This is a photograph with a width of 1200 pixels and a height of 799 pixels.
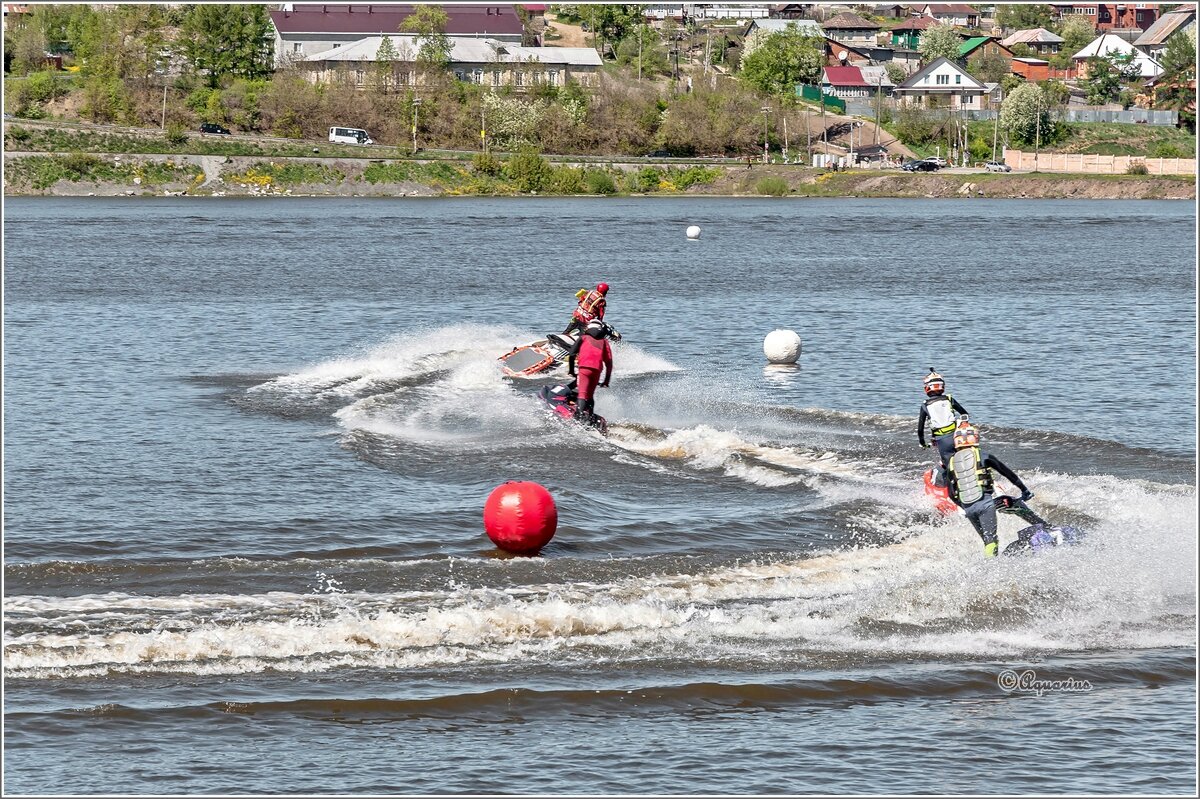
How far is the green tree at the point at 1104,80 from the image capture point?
171000 millimetres

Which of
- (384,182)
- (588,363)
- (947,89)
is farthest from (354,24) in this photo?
(588,363)

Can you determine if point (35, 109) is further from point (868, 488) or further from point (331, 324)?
point (868, 488)

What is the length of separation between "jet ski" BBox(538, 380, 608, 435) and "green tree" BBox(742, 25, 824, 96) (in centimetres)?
13953

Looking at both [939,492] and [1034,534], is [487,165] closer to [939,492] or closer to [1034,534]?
[939,492]

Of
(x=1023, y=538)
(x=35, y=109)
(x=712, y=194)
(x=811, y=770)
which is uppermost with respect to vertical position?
(x=35, y=109)

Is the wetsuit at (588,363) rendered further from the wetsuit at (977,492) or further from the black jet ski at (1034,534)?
the black jet ski at (1034,534)

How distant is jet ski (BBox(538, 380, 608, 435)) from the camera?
2741 cm

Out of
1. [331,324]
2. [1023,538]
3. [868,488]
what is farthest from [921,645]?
[331,324]

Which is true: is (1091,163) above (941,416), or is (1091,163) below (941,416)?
above

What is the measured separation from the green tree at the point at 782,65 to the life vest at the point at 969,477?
14859 centimetres

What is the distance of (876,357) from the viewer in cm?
3816

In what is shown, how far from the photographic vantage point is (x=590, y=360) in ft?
87.2

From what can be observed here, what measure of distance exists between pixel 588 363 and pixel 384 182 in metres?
105

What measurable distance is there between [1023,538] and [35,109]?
13986 cm
